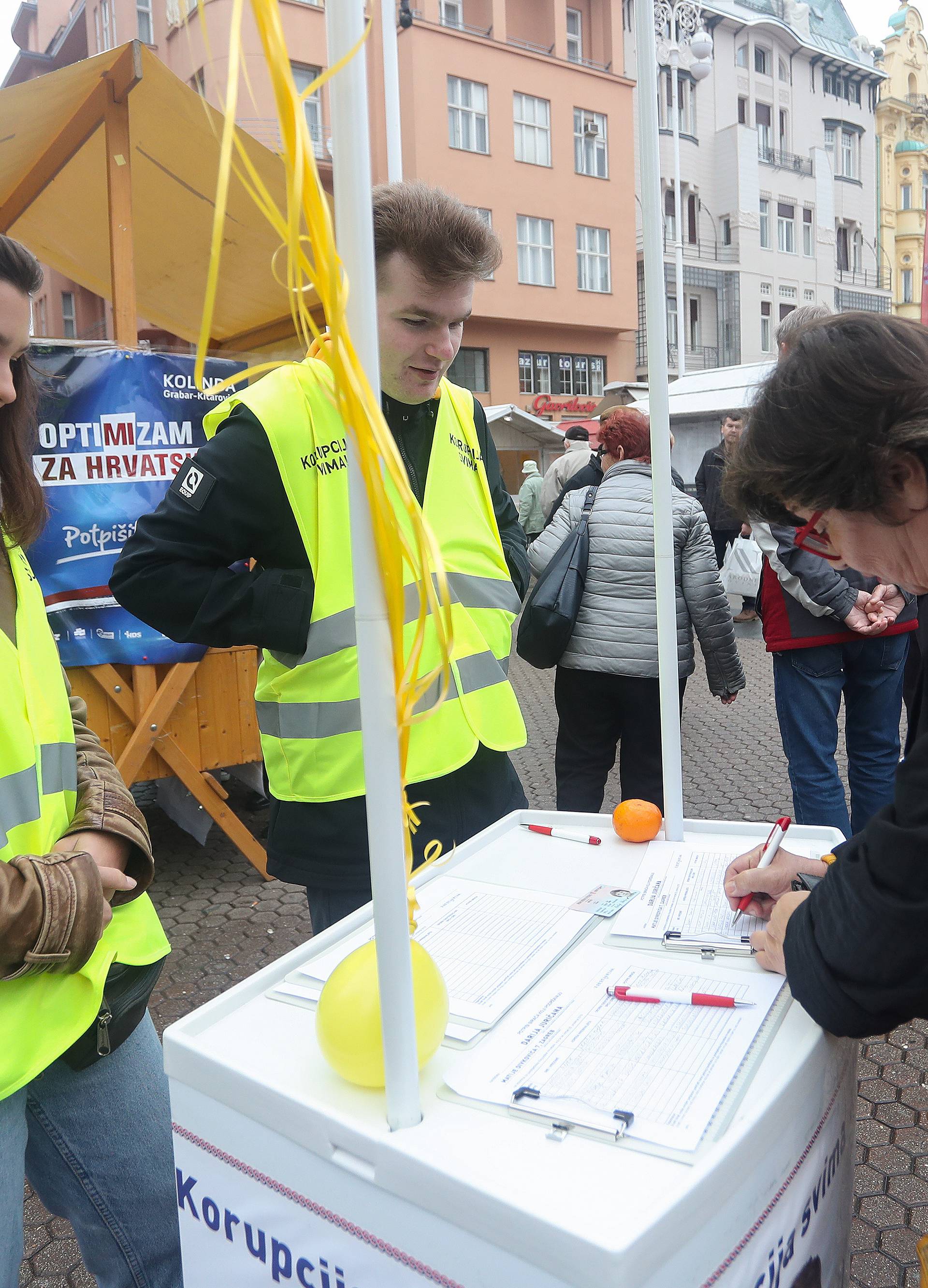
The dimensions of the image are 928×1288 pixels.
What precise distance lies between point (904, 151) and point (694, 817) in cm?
3947


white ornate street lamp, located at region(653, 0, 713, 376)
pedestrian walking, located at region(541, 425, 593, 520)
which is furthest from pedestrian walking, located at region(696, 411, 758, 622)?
white ornate street lamp, located at region(653, 0, 713, 376)

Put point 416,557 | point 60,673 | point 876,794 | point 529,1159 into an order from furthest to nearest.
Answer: point 876,794 → point 60,673 → point 529,1159 → point 416,557

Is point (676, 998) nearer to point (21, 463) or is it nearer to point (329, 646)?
point (329, 646)

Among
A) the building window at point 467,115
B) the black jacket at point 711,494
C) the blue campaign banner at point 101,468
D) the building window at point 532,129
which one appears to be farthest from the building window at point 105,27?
the building window at point 532,129

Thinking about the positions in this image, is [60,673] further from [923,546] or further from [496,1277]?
[923,546]

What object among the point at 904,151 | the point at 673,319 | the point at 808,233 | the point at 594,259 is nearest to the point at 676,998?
the point at 594,259

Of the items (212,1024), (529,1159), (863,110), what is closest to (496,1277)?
(529,1159)

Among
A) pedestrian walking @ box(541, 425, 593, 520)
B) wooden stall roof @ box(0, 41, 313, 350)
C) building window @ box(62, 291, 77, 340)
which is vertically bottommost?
pedestrian walking @ box(541, 425, 593, 520)

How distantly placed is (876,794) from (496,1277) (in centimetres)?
309

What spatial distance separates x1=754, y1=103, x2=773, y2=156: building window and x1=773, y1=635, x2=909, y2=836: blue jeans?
3171 centimetres

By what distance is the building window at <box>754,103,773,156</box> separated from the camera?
3027 cm

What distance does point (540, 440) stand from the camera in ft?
57.0

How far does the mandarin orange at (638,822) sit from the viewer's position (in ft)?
6.17

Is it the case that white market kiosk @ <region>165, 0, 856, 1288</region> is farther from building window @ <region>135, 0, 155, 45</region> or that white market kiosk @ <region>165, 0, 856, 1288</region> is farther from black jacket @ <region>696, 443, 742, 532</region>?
black jacket @ <region>696, 443, 742, 532</region>
